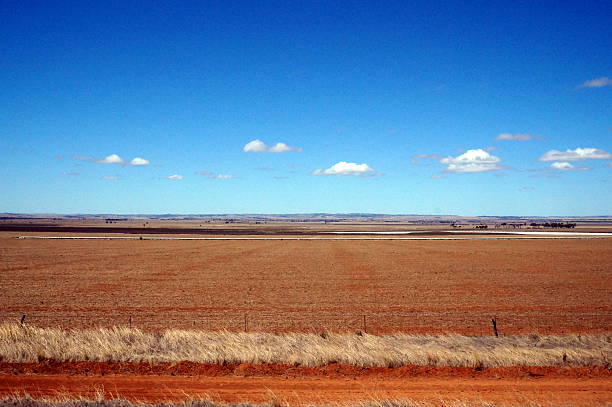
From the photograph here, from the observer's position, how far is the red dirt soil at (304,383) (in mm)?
10977

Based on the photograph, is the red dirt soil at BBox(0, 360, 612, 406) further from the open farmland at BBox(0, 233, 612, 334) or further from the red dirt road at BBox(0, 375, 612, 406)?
the open farmland at BBox(0, 233, 612, 334)

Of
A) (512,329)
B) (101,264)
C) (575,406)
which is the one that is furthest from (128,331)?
(101,264)

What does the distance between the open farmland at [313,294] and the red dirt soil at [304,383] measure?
6657 mm

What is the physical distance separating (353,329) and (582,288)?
70.0 feet

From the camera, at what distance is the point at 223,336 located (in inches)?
653

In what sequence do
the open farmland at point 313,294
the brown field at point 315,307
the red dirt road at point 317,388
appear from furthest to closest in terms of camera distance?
the open farmland at point 313,294 < the brown field at point 315,307 < the red dirt road at point 317,388

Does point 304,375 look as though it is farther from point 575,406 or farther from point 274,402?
point 575,406

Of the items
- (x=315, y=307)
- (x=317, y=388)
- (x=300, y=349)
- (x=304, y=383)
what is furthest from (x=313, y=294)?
(x=317, y=388)

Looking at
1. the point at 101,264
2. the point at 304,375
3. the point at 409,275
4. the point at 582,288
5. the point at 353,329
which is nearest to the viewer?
the point at 304,375

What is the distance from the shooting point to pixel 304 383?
11.9 meters

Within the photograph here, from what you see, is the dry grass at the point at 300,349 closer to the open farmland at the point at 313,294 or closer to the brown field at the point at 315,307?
the brown field at the point at 315,307

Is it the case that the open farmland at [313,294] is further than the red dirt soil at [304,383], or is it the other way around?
the open farmland at [313,294]

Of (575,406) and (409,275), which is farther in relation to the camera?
(409,275)

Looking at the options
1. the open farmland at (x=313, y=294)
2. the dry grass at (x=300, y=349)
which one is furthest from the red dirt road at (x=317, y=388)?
the open farmland at (x=313, y=294)
